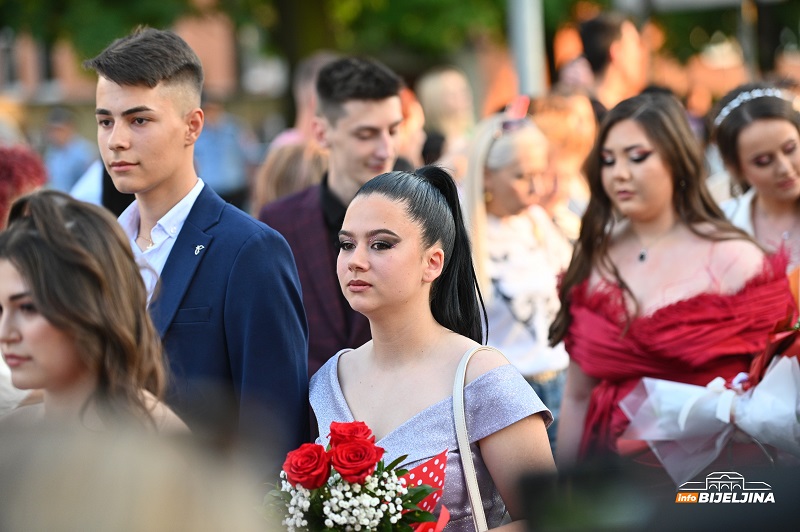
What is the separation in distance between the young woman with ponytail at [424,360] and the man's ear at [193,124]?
73 centimetres

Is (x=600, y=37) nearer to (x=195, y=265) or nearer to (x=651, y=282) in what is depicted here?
(x=651, y=282)

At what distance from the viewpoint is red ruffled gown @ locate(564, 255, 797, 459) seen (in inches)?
196

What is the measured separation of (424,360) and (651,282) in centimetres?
171

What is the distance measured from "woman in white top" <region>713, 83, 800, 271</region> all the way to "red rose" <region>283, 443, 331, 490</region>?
2.96 metres

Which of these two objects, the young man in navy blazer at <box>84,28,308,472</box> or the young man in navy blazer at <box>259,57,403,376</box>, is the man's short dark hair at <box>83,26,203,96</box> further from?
the young man in navy blazer at <box>259,57,403,376</box>

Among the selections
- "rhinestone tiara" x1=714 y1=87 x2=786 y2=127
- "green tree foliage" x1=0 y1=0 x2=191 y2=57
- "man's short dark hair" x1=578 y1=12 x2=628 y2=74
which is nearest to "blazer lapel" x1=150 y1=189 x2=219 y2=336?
"rhinestone tiara" x1=714 y1=87 x2=786 y2=127

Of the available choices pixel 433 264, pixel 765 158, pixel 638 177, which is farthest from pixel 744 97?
pixel 433 264

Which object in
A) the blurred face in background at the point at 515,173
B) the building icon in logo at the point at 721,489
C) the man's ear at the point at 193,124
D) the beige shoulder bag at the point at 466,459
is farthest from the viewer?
the blurred face in background at the point at 515,173

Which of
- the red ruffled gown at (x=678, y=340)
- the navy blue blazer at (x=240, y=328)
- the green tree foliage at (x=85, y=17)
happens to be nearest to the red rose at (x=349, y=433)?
the navy blue blazer at (x=240, y=328)

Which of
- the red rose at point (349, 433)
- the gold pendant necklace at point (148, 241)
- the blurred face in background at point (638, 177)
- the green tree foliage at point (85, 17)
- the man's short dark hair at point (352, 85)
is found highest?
the green tree foliage at point (85, 17)

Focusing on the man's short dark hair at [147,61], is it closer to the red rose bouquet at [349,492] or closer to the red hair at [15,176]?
the red rose bouquet at [349,492]

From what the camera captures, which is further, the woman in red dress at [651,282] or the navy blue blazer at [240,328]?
the woman in red dress at [651,282]

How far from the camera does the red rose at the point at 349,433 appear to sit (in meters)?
3.45

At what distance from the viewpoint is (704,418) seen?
4730mm
